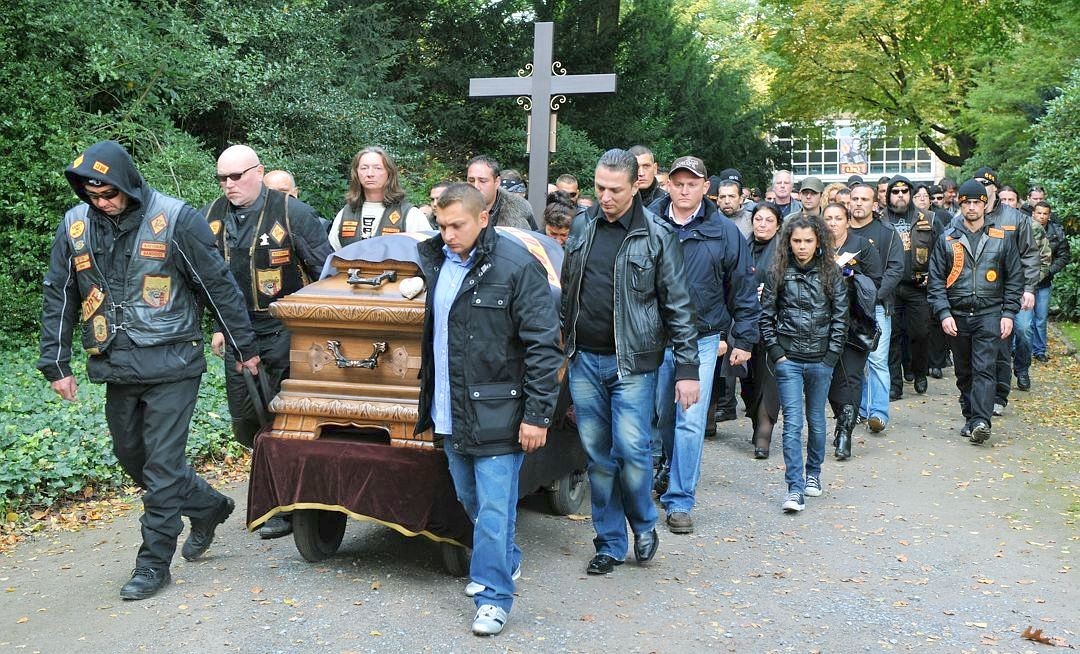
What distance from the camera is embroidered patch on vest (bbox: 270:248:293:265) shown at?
6434 mm

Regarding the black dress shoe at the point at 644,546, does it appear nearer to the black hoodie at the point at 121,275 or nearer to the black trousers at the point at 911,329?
the black hoodie at the point at 121,275

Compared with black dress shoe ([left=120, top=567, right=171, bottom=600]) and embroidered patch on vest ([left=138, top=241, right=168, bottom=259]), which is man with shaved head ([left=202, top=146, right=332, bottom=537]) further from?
black dress shoe ([left=120, top=567, right=171, bottom=600])

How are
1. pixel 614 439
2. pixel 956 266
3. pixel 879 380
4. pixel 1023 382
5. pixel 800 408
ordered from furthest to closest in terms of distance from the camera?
pixel 1023 382 → pixel 879 380 → pixel 956 266 → pixel 800 408 → pixel 614 439

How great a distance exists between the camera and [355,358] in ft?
18.2

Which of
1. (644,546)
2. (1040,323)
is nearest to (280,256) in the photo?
(644,546)

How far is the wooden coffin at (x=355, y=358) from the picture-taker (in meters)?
5.43

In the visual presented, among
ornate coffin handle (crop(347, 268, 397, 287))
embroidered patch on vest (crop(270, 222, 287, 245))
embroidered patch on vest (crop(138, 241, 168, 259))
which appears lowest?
ornate coffin handle (crop(347, 268, 397, 287))

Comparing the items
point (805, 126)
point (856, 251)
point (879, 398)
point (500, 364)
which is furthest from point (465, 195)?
point (805, 126)

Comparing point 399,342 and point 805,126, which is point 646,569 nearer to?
point 399,342

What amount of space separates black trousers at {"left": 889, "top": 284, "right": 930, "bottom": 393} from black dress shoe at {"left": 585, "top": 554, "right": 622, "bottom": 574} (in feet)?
22.3

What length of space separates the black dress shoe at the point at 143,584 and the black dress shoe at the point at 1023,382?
989 centimetres

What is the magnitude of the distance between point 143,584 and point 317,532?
0.87 meters

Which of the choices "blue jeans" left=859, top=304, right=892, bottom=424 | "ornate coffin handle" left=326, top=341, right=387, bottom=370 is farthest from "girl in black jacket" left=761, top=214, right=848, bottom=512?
"ornate coffin handle" left=326, top=341, right=387, bottom=370

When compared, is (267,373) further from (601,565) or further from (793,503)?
(793,503)
